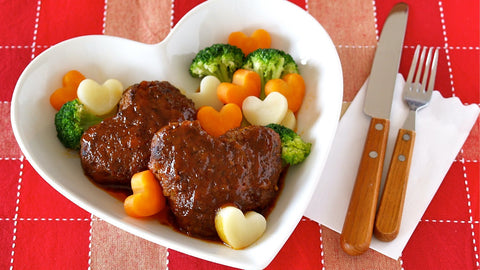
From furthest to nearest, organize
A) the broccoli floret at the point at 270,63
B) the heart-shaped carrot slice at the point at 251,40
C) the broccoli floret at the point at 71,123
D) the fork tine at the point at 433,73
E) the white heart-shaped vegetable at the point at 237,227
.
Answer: the fork tine at the point at 433,73 < the heart-shaped carrot slice at the point at 251,40 < the broccoli floret at the point at 270,63 < the broccoli floret at the point at 71,123 < the white heart-shaped vegetable at the point at 237,227

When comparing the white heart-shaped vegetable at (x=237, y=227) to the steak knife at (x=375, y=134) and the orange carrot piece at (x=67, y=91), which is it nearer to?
the steak knife at (x=375, y=134)

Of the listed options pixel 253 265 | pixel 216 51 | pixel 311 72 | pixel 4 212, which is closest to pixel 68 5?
pixel 216 51

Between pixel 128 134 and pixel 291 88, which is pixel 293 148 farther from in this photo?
pixel 128 134

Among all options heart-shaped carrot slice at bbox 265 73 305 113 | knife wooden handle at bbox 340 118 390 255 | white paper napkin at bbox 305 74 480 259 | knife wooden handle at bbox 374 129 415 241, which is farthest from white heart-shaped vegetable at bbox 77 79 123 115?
knife wooden handle at bbox 374 129 415 241

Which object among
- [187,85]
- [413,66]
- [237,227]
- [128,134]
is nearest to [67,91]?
[128,134]

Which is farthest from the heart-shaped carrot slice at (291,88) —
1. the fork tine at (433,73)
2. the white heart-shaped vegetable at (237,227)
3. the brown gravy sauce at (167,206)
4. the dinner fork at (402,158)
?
the fork tine at (433,73)

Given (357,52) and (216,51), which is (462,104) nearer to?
(357,52)

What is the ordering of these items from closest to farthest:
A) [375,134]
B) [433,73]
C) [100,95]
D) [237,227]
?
[237,227], [100,95], [375,134], [433,73]
